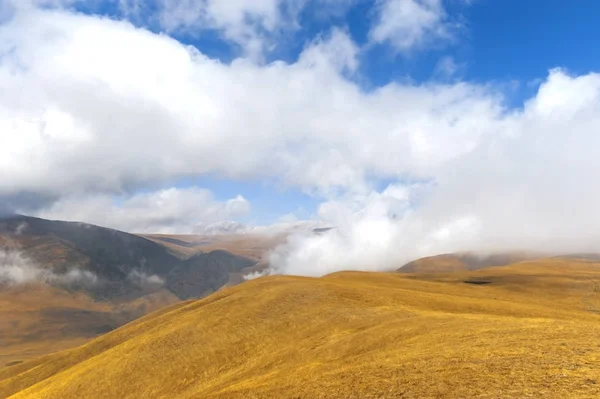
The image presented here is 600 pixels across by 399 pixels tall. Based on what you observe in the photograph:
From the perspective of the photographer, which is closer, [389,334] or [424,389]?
[424,389]

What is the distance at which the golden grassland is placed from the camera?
27594 mm

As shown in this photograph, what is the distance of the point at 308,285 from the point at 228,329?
1808cm

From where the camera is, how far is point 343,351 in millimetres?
45000

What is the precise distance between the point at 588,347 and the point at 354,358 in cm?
1914

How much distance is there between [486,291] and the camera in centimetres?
9525

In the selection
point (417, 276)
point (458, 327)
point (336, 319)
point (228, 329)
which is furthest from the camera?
point (417, 276)

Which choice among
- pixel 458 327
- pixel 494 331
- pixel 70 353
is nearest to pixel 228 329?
pixel 458 327

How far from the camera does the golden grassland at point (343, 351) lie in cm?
2759

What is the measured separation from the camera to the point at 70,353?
85562mm

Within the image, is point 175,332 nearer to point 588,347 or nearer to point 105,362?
point 105,362

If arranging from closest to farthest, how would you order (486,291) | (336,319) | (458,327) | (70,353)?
(458,327), (336,319), (70,353), (486,291)

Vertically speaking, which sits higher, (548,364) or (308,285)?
(308,285)

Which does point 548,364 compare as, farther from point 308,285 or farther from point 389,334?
point 308,285

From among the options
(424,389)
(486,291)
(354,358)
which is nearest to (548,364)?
(424,389)
